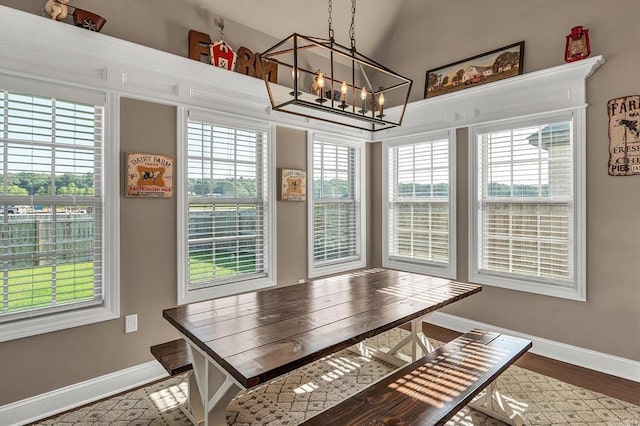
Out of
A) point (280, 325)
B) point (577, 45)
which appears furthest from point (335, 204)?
point (577, 45)

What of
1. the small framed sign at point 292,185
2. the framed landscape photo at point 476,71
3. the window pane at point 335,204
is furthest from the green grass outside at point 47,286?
the framed landscape photo at point 476,71

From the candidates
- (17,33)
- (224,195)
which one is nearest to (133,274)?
(224,195)

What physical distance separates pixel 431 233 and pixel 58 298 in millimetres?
3665

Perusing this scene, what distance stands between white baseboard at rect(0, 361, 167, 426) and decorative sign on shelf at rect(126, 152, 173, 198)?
1.40 meters

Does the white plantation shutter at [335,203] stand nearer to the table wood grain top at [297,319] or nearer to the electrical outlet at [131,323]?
the table wood grain top at [297,319]

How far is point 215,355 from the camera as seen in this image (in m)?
1.56

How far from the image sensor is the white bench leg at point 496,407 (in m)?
2.23

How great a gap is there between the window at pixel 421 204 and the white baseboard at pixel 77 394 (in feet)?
9.90

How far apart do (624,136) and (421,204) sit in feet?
6.53

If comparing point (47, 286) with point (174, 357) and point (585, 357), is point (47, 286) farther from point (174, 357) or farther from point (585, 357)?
point (585, 357)

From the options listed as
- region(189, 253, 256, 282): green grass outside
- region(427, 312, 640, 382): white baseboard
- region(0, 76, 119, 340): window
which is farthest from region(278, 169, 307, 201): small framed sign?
region(427, 312, 640, 382): white baseboard

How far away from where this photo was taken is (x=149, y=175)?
2838 mm

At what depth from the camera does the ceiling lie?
3.32 m

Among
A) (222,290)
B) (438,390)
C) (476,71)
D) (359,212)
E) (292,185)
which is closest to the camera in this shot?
(438,390)
